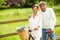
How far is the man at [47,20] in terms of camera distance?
3.48 m

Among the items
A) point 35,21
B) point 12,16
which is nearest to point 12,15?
point 12,16

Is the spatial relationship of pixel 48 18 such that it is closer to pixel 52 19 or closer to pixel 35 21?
pixel 52 19

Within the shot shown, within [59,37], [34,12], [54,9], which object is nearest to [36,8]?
[34,12]

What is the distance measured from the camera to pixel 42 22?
3516 mm

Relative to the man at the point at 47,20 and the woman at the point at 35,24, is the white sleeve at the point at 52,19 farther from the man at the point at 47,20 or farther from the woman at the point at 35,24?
the woman at the point at 35,24

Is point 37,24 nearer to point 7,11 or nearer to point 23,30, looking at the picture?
point 23,30

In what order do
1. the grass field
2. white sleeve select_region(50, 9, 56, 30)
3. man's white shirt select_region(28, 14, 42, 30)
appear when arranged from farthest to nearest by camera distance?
white sleeve select_region(50, 9, 56, 30), man's white shirt select_region(28, 14, 42, 30), the grass field

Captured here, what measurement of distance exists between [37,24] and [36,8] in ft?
0.83

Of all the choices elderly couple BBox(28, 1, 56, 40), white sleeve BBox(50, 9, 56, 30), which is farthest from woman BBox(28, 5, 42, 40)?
white sleeve BBox(50, 9, 56, 30)

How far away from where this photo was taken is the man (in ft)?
11.4

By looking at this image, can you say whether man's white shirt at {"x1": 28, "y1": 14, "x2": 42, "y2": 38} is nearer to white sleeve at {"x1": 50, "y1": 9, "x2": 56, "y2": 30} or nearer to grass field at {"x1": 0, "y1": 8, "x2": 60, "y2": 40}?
grass field at {"x1": 0, "y1": 8, "x2": 60, "y2": 40}

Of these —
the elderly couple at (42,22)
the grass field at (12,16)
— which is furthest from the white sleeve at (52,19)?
the grass field at (12,16)

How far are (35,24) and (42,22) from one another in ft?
0.51

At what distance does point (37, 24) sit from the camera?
3445 mm
